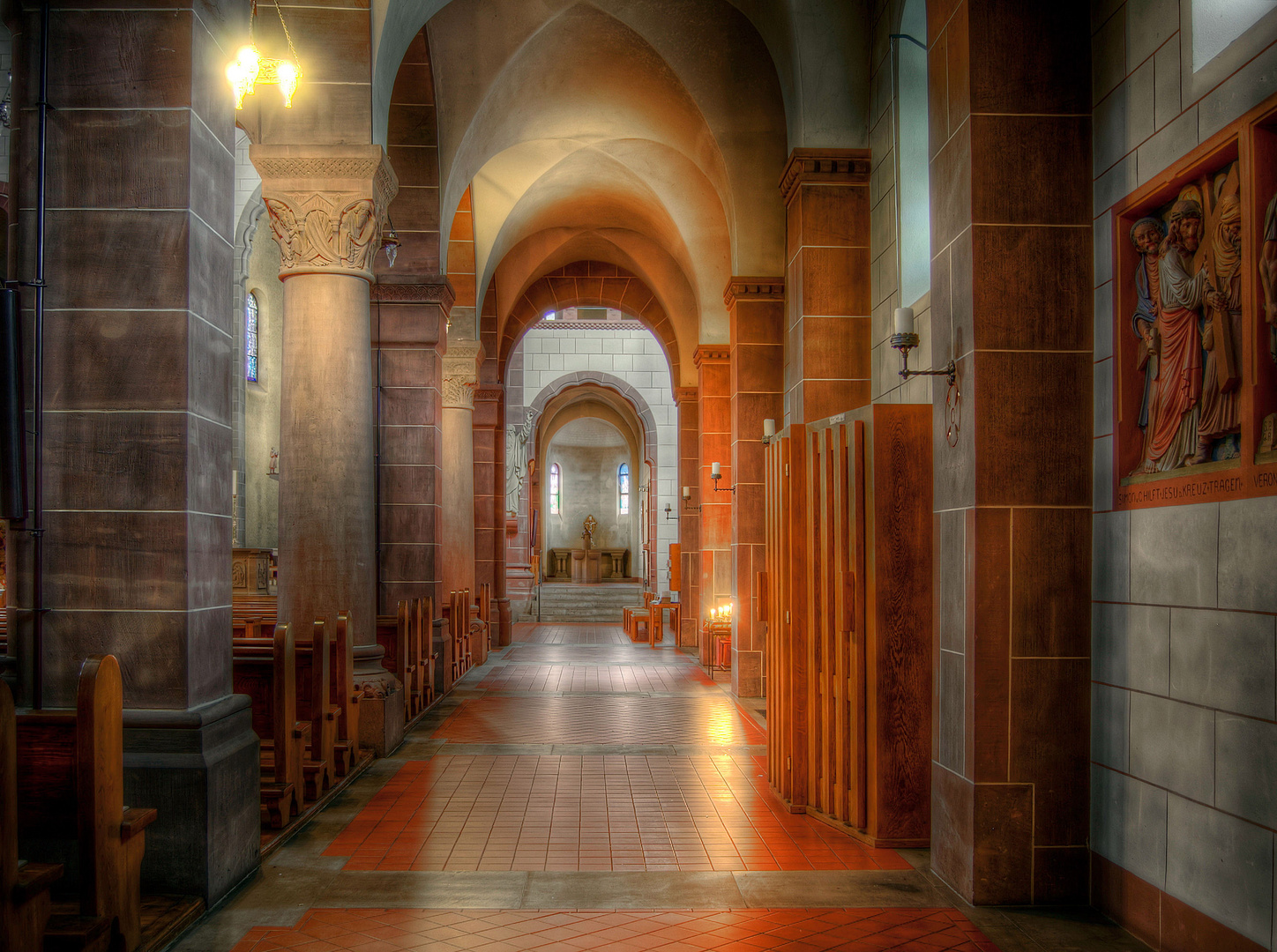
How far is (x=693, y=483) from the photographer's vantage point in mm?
16594

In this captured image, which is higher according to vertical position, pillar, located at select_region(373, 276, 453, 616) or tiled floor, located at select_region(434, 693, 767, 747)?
pillar, located at select_region(373, 276, 453, 616)

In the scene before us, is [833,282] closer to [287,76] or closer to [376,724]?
[287,76]

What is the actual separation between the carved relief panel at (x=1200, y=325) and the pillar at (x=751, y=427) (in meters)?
6.01

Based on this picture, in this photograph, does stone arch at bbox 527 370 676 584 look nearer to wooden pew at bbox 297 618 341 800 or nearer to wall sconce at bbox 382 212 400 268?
wall sconce at bbox 382 212 400 268

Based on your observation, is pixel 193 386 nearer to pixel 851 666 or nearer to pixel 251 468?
pixel 851 666

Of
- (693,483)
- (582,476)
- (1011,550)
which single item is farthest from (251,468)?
(1011,550)

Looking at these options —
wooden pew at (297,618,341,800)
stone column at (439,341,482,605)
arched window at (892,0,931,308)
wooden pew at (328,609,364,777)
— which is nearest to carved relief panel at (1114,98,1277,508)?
→ arched window at (892,0,931,308)

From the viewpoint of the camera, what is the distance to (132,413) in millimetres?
3941

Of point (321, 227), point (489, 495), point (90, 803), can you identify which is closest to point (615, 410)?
point (489, 495)

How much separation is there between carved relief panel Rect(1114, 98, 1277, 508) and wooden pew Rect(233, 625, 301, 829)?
4.21 m

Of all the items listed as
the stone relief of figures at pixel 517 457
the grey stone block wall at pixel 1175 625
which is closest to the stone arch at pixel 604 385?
the stone relief of figures at pixel 517 457

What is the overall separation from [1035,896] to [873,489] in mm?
2049

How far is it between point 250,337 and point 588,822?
59.4ft

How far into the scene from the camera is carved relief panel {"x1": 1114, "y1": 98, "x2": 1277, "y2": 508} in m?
3.06
